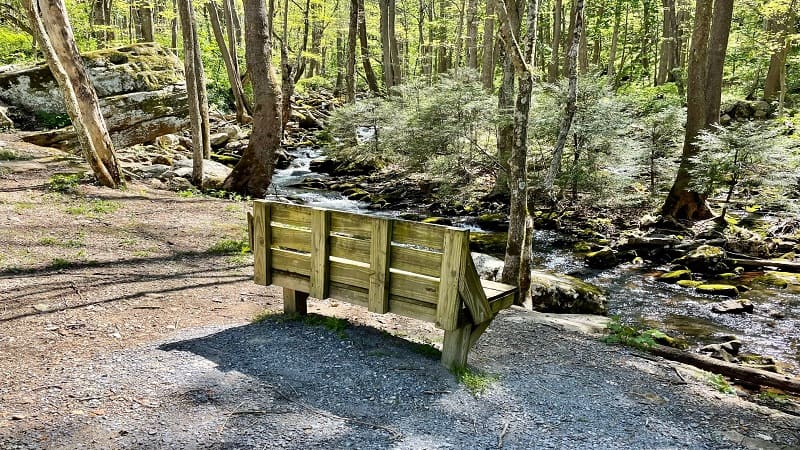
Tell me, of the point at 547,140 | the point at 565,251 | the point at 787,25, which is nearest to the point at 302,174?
the point at 547,140

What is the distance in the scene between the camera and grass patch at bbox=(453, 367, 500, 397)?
14.5 ft

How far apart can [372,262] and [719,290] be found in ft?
25.3

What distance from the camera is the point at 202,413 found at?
12.1 ft

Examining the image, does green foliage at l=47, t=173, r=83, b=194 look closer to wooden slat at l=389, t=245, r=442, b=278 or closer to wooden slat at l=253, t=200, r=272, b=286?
wooden slat at l=253, t=200, r=272, b=286

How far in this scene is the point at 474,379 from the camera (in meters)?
4.56

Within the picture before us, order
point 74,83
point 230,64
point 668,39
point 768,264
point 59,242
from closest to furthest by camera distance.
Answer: point 59,242 < point 74,83 < point 768,264 < point 230,64 < point 668,39

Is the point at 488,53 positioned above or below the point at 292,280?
above

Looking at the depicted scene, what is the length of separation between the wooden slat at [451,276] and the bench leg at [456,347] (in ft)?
0.53

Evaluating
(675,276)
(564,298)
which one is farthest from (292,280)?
(675,276)

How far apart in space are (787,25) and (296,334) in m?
22.0

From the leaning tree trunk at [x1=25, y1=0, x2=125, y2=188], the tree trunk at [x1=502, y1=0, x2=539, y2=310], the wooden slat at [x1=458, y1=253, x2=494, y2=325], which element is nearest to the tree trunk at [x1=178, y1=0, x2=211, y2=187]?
the leaning tree trunk at [x1=25, y1=0, x2=125, y2=188]

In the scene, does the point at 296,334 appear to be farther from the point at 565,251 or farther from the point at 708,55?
the point at 708,55

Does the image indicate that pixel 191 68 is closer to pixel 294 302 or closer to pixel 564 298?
pixel 294 302

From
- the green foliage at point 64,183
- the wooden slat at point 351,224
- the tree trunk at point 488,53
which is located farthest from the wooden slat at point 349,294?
the tree trunk at point 488,53
